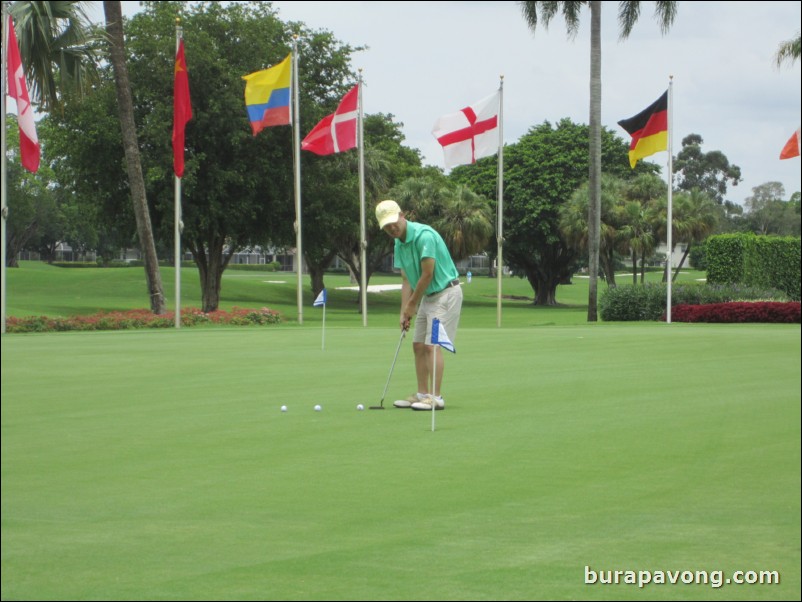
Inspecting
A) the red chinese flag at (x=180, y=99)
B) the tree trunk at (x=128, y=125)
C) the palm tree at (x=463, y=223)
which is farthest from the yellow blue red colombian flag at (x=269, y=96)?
the palm tree at (x=463, y=223)

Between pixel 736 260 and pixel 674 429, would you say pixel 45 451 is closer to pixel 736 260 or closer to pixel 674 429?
pixel 674 429

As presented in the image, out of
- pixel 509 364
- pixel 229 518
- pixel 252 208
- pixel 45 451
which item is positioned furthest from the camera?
pixel 252 208

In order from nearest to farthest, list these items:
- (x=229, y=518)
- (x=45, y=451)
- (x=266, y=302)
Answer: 1. (x=229, y=518)
2. (x=45, y=451)
3. (x=266, y=302)

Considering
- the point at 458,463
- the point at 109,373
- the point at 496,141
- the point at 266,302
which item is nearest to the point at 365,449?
the point at 458,463

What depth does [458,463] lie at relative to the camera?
779 cm

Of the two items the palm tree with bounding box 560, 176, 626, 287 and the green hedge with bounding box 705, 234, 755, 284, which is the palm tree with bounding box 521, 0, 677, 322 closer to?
the green hedge with bounding box 705, 234, 755, 284

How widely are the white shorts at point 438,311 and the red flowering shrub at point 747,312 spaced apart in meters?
21.1

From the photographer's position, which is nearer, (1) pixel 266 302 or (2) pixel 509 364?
(2) pixel 509 364

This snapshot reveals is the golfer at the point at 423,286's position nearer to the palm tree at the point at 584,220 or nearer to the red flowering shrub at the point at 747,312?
the red flowering shrub at the point at 747,312

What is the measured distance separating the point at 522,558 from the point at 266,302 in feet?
212

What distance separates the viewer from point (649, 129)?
35562 mm

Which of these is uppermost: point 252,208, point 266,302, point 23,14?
point 23,14

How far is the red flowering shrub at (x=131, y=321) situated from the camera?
29.1 metres

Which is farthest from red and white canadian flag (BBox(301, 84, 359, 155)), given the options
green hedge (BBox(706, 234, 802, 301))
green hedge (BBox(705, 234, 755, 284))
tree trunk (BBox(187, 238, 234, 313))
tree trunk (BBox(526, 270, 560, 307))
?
tree trunk (BBox(526, 270, 560, 307))
